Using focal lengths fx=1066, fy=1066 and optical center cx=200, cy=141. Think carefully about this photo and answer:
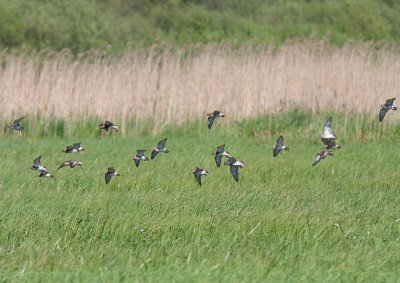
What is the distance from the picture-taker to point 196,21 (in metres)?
28.0

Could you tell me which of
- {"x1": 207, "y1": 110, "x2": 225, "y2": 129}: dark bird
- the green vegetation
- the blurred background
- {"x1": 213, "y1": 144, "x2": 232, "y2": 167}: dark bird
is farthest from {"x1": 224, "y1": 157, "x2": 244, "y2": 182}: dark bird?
the green vegetation

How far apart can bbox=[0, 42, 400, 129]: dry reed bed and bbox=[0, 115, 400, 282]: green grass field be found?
3.28 meters

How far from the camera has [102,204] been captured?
27.5 feet

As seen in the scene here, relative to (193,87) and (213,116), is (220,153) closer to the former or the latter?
(213,116)

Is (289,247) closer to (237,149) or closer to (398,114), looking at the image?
(237,149)

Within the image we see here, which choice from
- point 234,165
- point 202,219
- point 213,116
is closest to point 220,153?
point 234,165

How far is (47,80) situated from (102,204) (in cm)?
789

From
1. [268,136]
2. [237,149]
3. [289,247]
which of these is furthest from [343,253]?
[268,136]

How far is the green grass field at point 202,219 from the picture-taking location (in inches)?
231

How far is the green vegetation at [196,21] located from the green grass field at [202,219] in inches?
427

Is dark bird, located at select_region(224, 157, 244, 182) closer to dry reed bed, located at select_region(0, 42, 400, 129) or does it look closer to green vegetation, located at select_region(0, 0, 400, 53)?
dry reed bed, located at select_region(0, 42, 400, 129)

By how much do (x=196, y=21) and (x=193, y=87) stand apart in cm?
1207

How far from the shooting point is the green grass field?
5.88 meters

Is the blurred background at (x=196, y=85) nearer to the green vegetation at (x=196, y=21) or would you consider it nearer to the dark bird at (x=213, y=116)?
the green vegetation at (x=196, y=21)
